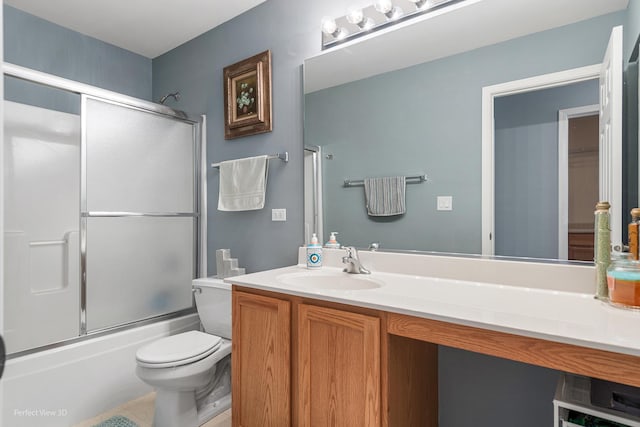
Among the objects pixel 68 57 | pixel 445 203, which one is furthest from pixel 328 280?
pixel 68 57

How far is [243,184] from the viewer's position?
2328 mm

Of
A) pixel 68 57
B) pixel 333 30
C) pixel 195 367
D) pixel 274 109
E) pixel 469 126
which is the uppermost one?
pixel 68 57

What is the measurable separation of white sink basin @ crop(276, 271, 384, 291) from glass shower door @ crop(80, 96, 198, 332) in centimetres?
117

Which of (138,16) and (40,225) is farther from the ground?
(138,16)

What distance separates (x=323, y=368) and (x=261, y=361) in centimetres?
32

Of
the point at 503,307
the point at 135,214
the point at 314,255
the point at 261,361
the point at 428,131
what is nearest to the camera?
the point at 503,307

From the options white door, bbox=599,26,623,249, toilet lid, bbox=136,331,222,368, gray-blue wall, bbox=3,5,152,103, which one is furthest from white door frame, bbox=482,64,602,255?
gray-blue wall, bbox=3,5,152,103

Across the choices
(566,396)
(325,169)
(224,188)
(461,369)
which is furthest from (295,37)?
(566,396)

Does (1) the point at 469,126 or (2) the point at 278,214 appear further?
(2) the point at 278,214

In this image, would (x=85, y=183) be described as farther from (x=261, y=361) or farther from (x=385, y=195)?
(x=385, y=195)

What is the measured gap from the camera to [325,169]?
2.01 metres

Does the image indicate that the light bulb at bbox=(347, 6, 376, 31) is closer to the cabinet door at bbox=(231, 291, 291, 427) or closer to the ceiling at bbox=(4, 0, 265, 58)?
the ceiling at bbox=(4, 0, 265, 58)

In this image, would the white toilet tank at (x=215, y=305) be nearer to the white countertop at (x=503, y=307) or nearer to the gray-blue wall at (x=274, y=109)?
the gray-blue wall at (x=274, y=109)

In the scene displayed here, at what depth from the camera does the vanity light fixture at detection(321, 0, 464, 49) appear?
66.9 inches
